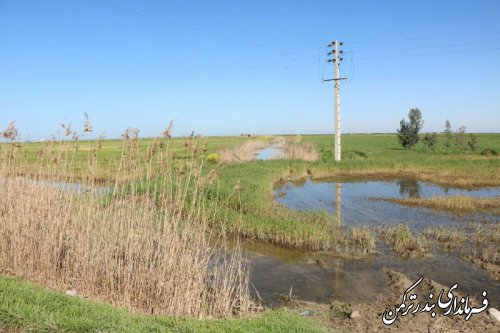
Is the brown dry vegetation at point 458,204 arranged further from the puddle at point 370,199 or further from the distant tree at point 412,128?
the distant tree at point 412,128

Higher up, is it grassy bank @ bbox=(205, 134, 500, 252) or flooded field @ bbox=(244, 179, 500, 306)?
grassy bank @ bbox=(205, 134, 500, 252)

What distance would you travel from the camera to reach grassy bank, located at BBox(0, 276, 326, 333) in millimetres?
4484

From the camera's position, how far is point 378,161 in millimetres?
30016

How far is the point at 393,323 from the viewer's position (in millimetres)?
6227

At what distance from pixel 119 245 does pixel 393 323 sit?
191 inches

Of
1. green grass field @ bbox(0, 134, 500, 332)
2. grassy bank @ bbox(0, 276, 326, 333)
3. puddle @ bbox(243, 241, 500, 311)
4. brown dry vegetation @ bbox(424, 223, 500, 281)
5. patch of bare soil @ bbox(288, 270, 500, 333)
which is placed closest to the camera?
grassy bank @ bbox(0, 276, 326, 333)

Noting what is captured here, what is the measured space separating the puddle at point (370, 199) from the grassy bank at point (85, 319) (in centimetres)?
884

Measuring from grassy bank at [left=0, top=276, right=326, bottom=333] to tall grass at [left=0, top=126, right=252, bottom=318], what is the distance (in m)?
0.85

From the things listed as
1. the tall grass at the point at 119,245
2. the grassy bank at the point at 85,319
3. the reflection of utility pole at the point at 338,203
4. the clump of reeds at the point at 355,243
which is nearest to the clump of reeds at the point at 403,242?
the clump of reeds at the point at 355,243

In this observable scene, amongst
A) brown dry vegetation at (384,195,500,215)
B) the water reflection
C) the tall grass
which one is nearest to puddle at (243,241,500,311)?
the tall grass

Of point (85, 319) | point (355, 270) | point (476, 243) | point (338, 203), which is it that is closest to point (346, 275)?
point (355, 270)

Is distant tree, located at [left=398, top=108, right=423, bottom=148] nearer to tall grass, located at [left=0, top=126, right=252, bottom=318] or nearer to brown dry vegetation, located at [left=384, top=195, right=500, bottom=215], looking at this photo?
brown dry vegetation, located at [left=384, top=195, right=500, bottom=215]

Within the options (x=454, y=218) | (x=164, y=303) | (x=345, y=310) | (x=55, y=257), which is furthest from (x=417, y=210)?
(x=55, y=257)

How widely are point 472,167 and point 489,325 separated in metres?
24.3
